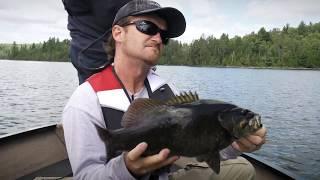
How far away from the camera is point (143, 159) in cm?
274

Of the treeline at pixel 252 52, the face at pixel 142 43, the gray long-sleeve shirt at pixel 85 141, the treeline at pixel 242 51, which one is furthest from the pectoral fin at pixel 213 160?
the treeline at pixel 252 52

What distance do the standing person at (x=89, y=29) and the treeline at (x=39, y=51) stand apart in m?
130

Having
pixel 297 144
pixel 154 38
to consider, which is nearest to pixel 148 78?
pixel 154 38

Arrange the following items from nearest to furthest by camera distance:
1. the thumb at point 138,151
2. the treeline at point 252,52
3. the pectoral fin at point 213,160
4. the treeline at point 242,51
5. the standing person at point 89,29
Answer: the thumb at point 138,151 → the pectoral fin at point 213,160 → the standing person at point 89,29 → the treeline at point 242,51 → the treeline at point 252,52

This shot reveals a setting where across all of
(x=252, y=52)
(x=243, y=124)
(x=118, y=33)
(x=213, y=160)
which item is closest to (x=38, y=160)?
(x=118, y=33)

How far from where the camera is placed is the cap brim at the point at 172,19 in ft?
11.9

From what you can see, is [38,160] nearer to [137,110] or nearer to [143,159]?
[137,110]

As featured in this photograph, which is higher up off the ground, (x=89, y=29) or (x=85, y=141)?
(x=89, y=29)

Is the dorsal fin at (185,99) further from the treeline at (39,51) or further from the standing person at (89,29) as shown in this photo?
the treeline at (39,51)

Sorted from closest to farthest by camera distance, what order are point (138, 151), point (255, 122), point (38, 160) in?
point (138, 151) → point (255, 122) → point (38, 160)

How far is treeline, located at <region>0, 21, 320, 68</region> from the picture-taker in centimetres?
15125

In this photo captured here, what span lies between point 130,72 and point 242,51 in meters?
160

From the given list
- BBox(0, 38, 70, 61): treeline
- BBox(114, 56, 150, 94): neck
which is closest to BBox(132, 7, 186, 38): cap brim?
BBox(114, 56, 150, 94): neck

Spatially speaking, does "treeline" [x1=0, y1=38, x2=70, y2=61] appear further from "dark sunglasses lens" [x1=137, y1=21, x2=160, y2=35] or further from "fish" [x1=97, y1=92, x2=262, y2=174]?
"fish" [x1=97, y1=92, x2=262, y2=174]
